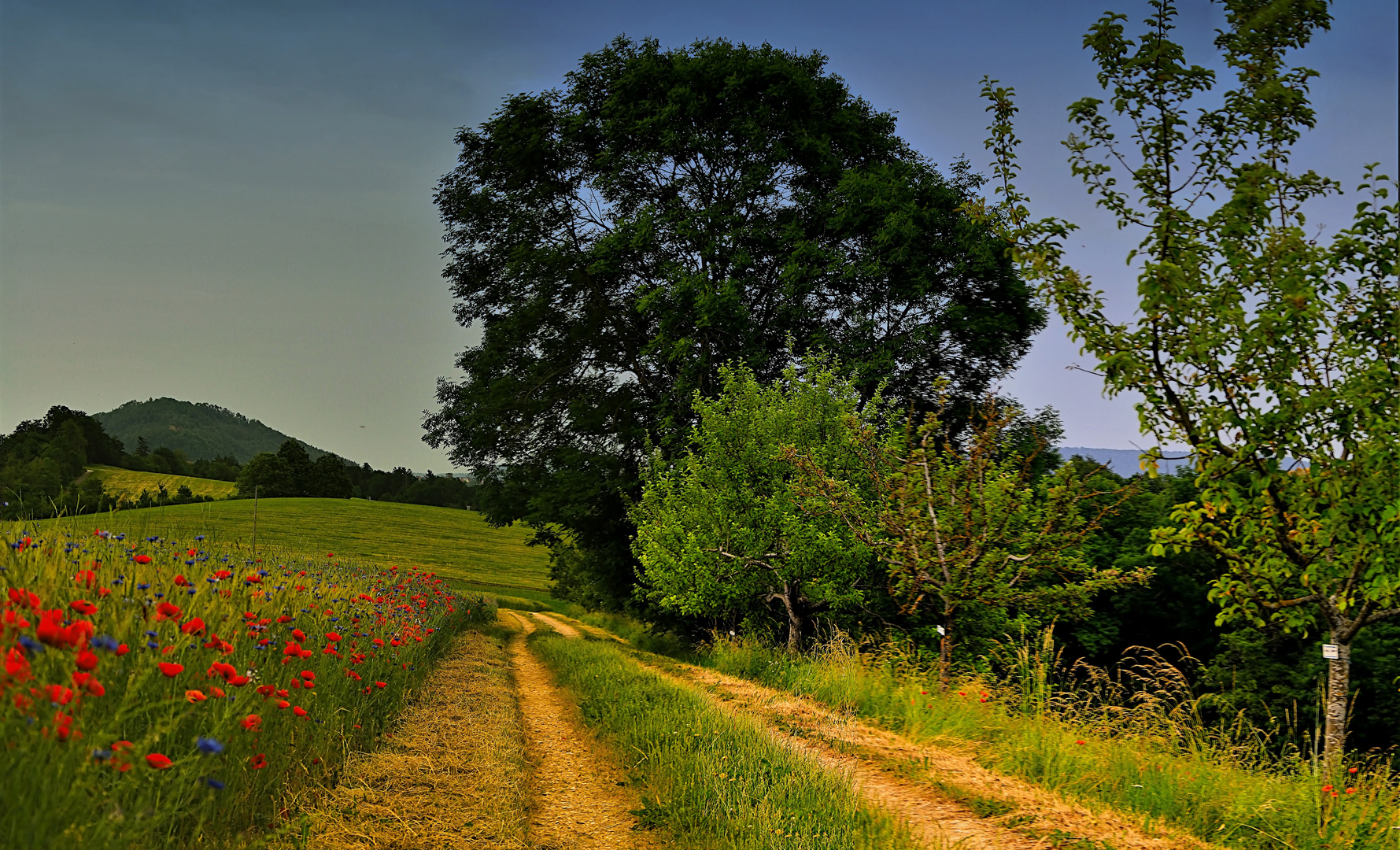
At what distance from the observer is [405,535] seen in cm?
6044

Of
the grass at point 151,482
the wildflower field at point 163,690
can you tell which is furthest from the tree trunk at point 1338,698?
the grass at point 151,482

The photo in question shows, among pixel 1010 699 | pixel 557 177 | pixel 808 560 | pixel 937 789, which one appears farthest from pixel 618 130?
pixel 937 789

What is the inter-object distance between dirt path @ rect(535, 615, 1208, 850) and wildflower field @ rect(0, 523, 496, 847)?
4.13 m

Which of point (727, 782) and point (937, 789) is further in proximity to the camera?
point (937, 789)

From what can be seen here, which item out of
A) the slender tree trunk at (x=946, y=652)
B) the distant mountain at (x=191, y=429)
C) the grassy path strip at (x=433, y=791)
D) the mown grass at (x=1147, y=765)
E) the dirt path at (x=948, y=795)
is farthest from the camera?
the distant mountain at (x=191, y=429)

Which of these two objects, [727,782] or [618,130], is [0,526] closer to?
[727,782]

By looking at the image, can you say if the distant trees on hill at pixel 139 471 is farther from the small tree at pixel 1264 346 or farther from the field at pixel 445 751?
the small tree at pixel 1264 346

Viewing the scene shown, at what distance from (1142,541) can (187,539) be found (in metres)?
20.1

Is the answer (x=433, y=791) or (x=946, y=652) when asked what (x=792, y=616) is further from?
(x=433, y=791)

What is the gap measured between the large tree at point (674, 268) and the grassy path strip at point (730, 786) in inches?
407

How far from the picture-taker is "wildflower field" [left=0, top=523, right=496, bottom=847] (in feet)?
8.55

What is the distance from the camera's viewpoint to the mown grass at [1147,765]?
5.28m

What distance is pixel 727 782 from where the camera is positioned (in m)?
5.78

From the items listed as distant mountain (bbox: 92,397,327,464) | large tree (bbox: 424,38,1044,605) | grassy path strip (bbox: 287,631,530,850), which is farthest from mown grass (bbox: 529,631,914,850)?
distant mountain (bbox: 92,397,327,464)
